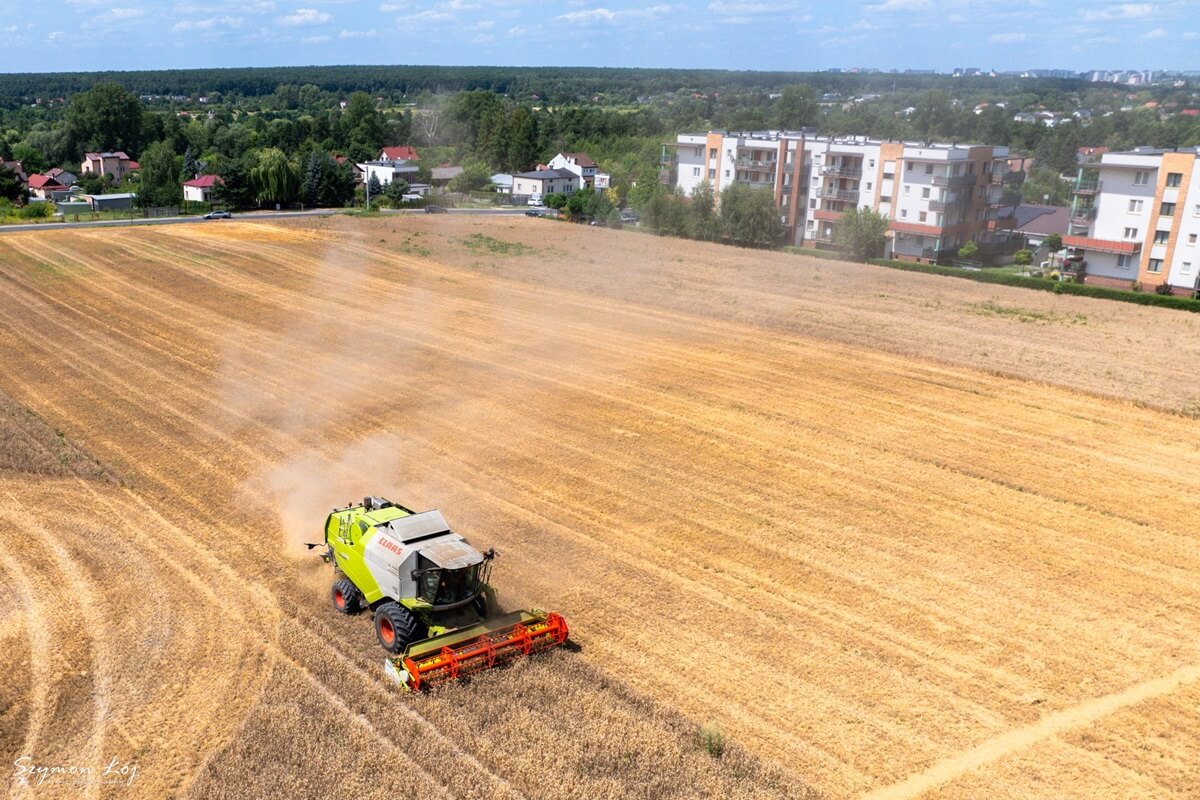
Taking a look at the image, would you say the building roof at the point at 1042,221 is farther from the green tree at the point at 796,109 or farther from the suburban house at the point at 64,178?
the suburban house at the point at 64,178

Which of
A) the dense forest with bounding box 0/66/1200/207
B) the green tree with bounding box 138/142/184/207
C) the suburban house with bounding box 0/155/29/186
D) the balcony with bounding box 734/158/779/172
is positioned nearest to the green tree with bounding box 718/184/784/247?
the balcony with bounding box 734/158/779/172

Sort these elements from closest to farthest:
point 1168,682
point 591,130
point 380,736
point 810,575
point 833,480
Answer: point 380,736
point 1168,682
point 810,575
point 833,480
point 591,130

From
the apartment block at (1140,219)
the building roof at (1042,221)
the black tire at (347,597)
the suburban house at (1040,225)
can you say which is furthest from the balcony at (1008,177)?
the black tire at (347,597)

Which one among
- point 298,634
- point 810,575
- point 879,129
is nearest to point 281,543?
point 298,634

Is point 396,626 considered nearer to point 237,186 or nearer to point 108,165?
point 237,186

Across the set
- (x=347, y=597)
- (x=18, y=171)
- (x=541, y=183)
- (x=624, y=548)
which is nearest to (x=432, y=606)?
(x=347, y=597)

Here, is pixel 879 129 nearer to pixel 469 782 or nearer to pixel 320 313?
pixel 320 313

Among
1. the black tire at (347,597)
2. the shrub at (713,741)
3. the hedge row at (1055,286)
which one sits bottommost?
the hedge row at (1055,286)
